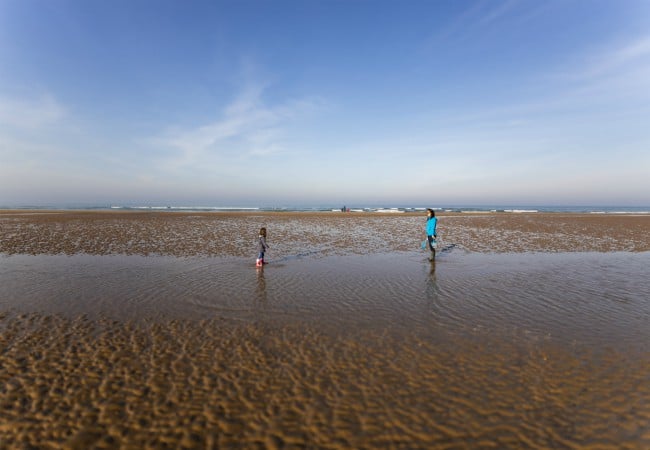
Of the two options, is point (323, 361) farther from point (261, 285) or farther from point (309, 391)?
point (261, 285)

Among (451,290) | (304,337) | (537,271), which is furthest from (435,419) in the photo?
(537,271)

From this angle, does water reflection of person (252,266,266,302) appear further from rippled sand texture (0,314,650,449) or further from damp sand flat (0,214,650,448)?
rippled sand texture (0,314,650,449)

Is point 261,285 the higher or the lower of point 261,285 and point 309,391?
the higher

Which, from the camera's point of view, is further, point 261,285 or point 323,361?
point 261,285

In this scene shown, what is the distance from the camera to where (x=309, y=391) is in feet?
19.2

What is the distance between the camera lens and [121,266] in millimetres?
16375

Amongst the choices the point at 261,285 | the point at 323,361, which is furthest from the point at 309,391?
the point at 261,285

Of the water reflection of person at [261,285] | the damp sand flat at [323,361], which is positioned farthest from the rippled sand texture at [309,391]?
the water reflection of person at [261,285]

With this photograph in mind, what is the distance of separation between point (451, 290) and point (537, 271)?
266 inches

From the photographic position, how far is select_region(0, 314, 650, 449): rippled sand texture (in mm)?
4773

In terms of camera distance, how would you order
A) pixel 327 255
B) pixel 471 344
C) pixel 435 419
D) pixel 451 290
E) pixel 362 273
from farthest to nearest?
pixel 327 255 → pixel 362 273 → pixel 451 290 → pixel 471 344 → pixel 435 419

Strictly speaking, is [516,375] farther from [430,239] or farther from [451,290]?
[430,239]

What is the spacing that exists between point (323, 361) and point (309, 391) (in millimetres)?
1132

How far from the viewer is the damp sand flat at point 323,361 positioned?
16.1 feet
